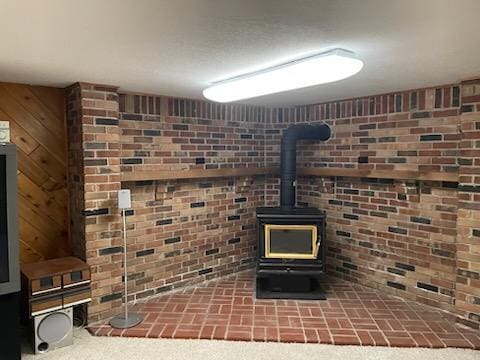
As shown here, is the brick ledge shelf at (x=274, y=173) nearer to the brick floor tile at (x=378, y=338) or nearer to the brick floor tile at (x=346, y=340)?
the brick floor tile at (x=378, y=338)

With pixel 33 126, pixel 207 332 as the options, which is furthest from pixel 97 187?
pixel 207 332

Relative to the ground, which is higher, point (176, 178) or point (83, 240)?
point (176, 178)

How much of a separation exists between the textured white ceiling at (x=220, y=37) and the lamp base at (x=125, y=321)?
2.14 meters

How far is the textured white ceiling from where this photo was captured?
1.49m

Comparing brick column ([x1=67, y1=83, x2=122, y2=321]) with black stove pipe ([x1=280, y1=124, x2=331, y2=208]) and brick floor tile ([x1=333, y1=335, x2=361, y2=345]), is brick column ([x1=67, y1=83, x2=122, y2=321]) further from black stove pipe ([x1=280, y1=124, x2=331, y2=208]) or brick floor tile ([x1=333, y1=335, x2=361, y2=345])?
brick floor tile ([x1=333, y1=335, x2=361, y2=345])

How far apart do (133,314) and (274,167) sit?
2518 millimetres

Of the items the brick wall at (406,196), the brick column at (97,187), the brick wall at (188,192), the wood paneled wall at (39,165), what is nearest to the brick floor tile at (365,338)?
the brick wall at (406,196)

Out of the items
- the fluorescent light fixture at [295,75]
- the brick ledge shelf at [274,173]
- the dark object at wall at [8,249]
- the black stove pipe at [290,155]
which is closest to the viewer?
the fluorescent light fixture at [295,75]

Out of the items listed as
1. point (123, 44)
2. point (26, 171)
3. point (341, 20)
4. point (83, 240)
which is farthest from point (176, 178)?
point (341, 20)

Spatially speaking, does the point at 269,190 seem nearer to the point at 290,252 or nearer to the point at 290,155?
the point at 290,155

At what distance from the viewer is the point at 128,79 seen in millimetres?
2910

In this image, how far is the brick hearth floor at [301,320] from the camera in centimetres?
288

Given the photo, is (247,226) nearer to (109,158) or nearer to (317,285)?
(317,285)

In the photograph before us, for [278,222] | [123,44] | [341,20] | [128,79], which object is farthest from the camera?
[278,222]
